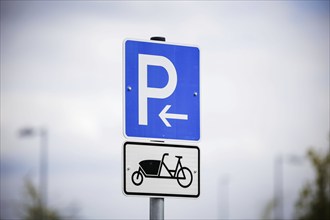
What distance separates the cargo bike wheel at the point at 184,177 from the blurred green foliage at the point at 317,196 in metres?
25.9

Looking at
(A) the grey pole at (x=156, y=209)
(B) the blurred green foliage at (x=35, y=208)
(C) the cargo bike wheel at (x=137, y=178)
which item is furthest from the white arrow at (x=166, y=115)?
(B) the blurred green foliage at (x=35, y=208)

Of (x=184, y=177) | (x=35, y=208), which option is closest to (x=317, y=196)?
(x=35, y=208)

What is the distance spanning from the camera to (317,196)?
33125 mm

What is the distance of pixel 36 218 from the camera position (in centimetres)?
4041

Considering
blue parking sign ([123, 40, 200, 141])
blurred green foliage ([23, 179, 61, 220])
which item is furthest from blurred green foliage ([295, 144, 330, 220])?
blue parking sign ([123, 40, 200, 141])

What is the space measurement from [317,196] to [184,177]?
26.7 meters

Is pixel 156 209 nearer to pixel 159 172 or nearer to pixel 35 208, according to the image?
pixel 159 172

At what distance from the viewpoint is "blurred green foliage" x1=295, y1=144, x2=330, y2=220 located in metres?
32.6

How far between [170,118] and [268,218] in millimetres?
30416

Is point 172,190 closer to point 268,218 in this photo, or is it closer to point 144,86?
point 144,86

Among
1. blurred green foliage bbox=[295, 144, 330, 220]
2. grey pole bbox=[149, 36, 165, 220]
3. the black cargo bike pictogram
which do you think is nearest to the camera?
grey pole bbox=[149, 36, 165, 220]

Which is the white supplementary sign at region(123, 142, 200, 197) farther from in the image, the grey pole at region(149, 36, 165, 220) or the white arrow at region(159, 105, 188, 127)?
the white arrow at region(159, 105, 188, 127)

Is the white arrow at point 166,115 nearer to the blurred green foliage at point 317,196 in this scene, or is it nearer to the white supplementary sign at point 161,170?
the white supplementary sign at point 161,170

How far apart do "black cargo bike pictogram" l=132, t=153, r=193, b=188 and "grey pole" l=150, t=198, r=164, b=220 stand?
0.55 ft
